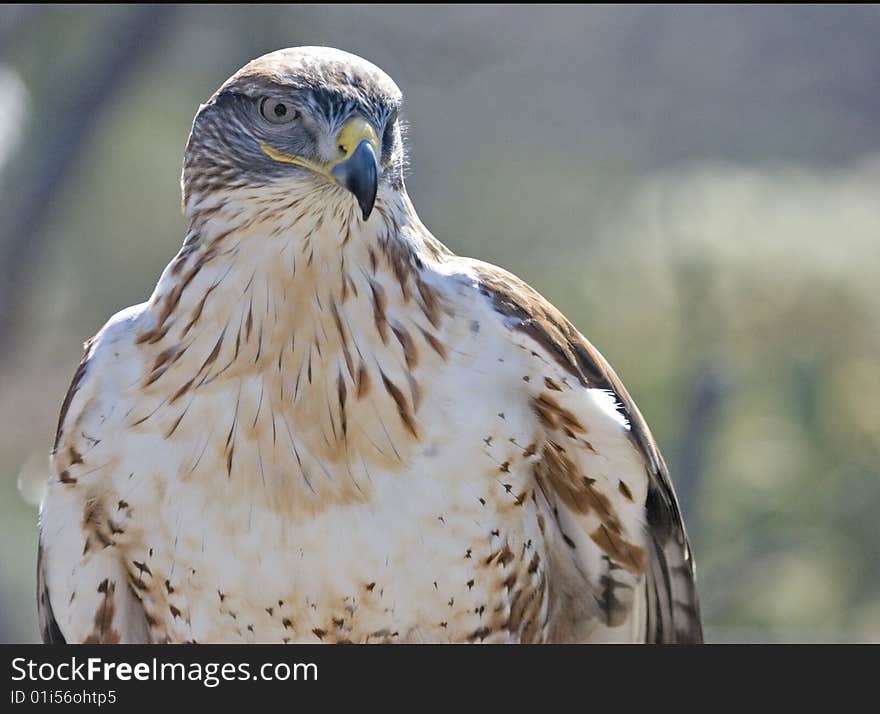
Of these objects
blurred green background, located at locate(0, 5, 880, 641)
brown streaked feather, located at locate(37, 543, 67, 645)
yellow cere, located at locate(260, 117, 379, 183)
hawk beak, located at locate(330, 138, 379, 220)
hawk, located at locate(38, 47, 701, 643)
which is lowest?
brown streaked feather, located at locate(37, 543, 67, 645)

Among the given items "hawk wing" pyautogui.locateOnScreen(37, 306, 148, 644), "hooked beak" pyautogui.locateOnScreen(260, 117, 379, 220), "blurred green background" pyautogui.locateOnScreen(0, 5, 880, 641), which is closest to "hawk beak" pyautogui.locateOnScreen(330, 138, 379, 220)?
"hooked beak" pyautogui.locateOnScreen(260, 117, 379, 220)

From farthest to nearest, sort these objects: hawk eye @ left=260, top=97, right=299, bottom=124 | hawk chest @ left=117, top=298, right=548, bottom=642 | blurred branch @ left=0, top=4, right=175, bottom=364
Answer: blurred branch @ left=0, top=4, right=175, bottom=364
hawk chest @ left=117, top=298, right=548, bottom=642
hawk eye @ left=260, top=97, right=299, bottom=124

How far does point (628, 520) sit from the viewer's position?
234 centimetres

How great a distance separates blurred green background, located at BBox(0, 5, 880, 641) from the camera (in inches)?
206

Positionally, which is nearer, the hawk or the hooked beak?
the hooked beak

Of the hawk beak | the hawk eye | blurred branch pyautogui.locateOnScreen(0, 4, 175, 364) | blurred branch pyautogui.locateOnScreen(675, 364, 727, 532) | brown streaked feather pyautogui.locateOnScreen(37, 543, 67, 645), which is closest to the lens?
the hawk beak

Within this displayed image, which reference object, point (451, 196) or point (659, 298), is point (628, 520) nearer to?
point (659, 298)

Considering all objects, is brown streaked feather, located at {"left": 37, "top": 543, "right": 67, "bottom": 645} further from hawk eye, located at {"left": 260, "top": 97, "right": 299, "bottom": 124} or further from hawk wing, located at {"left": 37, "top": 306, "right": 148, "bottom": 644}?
hawk eye, located at {"left": 260, "top": 97, "right": 299, "bottom": 124}

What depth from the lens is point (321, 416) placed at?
2.14 m

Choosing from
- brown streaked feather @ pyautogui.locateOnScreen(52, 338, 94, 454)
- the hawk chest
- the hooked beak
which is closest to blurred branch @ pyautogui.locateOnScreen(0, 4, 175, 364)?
brown streaked feather @ pyautogui.locateOnScreen(52, 338, 94, 454)

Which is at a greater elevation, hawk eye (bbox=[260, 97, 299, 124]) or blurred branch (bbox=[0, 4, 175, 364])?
blurred branch (bbox=[0, 4, 175, 364])

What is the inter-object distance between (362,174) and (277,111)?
0.22 meters

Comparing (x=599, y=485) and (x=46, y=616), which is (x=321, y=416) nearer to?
(x=599, y=485)

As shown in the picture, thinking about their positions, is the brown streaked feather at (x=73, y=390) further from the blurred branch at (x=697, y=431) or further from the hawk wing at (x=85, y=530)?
the blurred branch at (x=697, y=431)
